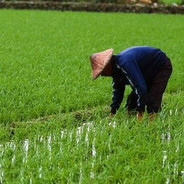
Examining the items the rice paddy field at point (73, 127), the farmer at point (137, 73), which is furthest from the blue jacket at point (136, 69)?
the rice paddy field at point (73, 127)

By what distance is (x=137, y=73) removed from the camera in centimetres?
359

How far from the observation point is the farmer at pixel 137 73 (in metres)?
3.58

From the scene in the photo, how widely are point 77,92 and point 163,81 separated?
49.7 inches

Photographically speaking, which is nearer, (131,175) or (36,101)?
(131,175)

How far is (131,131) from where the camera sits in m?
3.61

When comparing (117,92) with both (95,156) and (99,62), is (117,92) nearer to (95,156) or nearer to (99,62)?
(99,62)

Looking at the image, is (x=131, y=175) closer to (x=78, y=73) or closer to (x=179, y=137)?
(x=179, y=137)

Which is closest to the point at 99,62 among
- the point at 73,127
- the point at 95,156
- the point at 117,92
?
the point at 117,92

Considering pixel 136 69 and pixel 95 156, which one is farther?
Answer: pixel 136 69

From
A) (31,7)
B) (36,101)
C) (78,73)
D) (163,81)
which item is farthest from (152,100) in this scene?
(31,7)

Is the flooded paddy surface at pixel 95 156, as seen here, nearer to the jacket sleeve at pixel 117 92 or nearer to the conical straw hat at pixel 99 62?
the jacket sleeve at pixel 117 92

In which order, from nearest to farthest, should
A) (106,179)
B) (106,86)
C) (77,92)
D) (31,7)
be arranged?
1. (106,179)
2. (77,92)
3. (106,86)
4. (31,7)

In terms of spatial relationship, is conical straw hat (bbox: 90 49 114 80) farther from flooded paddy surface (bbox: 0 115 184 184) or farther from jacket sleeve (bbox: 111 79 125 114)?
flooded paddy surface (bbox: 0 115 184 184)

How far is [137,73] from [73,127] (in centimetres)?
79
